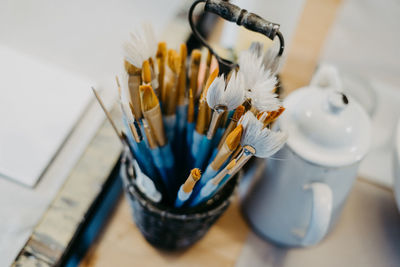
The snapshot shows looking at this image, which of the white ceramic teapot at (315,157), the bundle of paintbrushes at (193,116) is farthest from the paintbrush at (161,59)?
the white ceramic teapot at (315,157)

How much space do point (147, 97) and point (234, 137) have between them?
2.5 inches

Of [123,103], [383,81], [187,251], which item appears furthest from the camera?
[383,81]

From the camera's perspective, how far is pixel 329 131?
28 centimetres

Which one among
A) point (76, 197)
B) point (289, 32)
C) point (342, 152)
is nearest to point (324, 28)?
point (289, 32)

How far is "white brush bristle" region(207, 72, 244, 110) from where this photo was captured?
0.23 metres

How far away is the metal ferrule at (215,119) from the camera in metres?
0.24

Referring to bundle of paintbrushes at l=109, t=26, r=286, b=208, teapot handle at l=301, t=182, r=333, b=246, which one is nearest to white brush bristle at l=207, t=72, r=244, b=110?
bundle of paintbrushes at l=109, t=26, r=286, b=208

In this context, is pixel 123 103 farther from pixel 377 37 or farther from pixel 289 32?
pixel 377 37

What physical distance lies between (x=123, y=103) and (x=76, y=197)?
13cm

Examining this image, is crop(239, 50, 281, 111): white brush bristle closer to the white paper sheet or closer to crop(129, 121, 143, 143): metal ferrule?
crop(129, 121, 143, 143): metal ferrule

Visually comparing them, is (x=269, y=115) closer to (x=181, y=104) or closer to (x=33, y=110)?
(x=181, y=104)

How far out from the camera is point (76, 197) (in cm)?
33

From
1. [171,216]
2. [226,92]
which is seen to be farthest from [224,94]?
[171,216]

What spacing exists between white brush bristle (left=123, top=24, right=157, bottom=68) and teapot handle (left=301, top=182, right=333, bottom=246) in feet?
0.53
